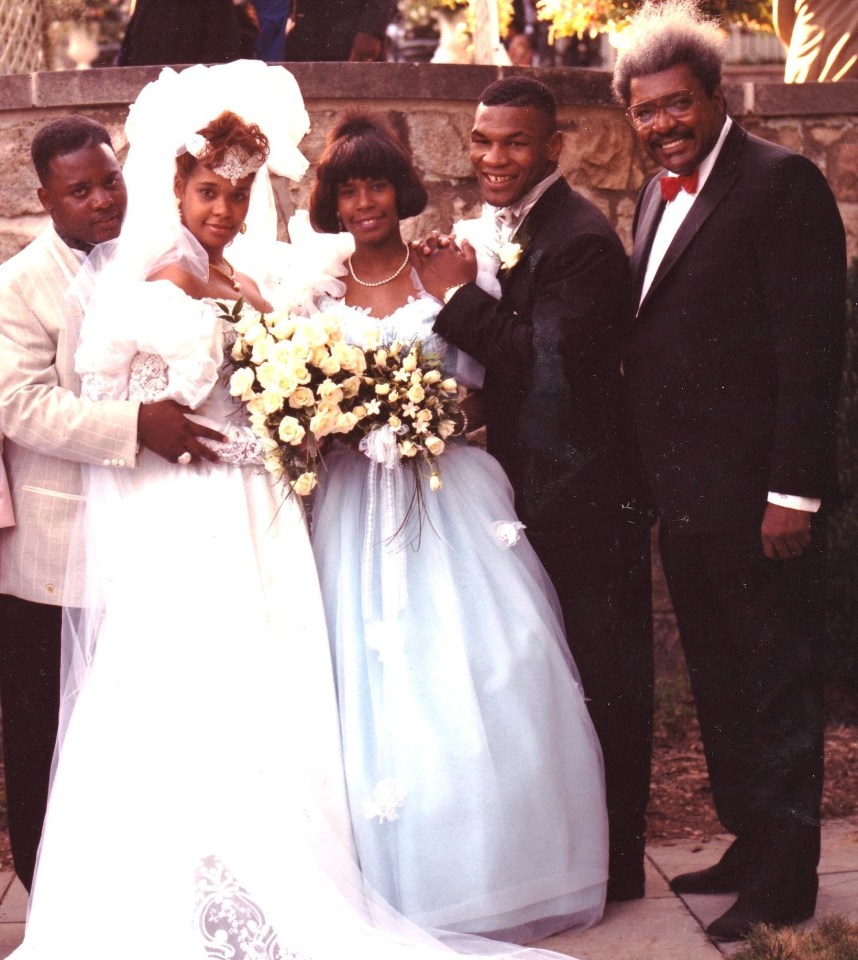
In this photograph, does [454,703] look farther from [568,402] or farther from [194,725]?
[568,402]

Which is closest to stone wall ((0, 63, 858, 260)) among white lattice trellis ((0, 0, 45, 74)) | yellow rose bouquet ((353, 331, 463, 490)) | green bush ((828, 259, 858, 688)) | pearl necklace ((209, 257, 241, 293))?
white lattice trellis ((0, 0, 45, 74))

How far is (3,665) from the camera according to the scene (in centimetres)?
389

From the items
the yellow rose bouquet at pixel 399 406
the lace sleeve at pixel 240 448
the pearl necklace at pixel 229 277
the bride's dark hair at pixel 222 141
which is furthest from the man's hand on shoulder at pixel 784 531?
the bride's dark hair at pixel 222 141

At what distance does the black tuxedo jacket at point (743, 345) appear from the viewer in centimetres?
345

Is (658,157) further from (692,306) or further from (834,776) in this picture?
(834,776)

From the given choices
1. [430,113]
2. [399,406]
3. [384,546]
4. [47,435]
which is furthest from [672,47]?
[430,113]

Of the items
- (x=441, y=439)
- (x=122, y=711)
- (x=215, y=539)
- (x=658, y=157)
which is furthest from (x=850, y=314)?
(x=122, y=711)

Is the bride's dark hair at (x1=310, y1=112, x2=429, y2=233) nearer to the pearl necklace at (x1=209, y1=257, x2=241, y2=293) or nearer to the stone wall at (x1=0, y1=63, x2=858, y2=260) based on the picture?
the pearl necklace at (x1=209, y1=257, x2=241, y2=293)

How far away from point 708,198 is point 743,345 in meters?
0.41

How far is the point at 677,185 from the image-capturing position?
3.71 meters

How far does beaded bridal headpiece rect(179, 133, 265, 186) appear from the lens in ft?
12.0

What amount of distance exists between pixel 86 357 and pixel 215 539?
2.02ft

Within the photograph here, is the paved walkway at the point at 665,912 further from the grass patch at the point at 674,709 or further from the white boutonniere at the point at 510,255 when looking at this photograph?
the white boutonniere at the point at 510,255

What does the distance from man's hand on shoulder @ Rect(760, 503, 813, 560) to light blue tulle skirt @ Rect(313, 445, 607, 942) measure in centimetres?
69
